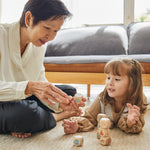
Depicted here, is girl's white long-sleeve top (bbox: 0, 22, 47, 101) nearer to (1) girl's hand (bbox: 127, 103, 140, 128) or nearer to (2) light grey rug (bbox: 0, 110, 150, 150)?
(2) light grey rug (bbox: 0, 110, 150, 150)

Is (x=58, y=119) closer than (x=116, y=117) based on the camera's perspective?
No

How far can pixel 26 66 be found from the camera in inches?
49.5

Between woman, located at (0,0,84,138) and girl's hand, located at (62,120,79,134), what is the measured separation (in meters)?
0.07

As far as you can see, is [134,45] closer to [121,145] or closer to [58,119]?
[58,119]

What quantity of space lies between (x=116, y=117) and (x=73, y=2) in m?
2.44

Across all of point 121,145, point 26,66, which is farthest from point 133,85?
point 26,66

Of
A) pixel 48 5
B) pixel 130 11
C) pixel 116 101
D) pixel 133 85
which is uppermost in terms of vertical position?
pixel 48 5

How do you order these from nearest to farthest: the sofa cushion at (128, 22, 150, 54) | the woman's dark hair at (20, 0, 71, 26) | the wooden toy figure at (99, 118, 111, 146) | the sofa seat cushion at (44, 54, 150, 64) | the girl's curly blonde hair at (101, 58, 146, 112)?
the wooden toy figure at (99, 118, 111, 146) < the woman's dark hair at (20, 0, 71, 26) < the girl's curly blonde hair at (101, 58, 146, 112) < the sofa seat cushion at (44, 54, 150, 64) < the sofa cushion at (128, 22, 150, 54)

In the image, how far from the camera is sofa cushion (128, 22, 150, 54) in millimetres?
2125

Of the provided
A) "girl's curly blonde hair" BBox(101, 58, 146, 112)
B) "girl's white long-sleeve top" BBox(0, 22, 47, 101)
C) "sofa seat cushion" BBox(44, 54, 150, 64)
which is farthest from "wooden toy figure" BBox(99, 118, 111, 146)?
"sofa seat cushion" BBox(44, 54, 150, 64)

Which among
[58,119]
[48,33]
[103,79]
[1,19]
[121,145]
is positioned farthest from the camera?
[1,19]

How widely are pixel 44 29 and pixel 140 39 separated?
140 cm

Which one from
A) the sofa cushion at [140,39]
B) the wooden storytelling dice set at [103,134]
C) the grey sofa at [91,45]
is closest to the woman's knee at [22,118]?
the wooden storytelling dice set at [103,134]

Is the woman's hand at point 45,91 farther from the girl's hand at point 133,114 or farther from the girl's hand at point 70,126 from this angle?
the girl's hand at point 133,114
